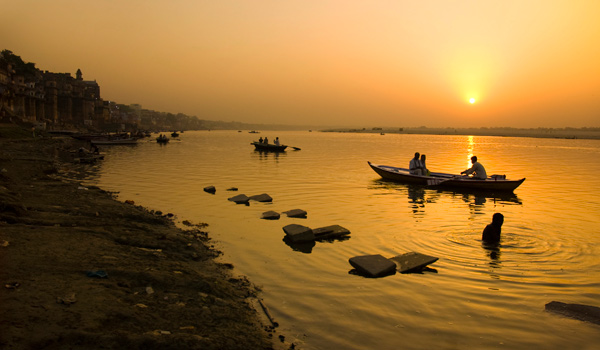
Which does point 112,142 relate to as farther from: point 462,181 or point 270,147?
point 462,181

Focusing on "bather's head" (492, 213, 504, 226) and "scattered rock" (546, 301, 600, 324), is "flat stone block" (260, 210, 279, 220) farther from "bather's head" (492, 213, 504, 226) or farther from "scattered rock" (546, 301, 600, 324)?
"scattered rock" (546, 301, 600, 324)

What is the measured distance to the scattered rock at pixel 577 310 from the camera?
22.5ft

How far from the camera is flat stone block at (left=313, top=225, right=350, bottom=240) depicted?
11680 mm

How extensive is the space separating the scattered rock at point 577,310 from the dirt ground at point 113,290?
5159 millimetres

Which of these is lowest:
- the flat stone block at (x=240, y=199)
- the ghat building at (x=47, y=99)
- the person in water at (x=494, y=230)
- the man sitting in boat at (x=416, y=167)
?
the flat stone block at (x=240, y=199)

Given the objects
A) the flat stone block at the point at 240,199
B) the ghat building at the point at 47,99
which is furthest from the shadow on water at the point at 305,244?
the ghat building at the point at 47,99

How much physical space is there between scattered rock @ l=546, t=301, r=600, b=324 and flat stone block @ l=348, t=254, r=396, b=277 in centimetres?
313

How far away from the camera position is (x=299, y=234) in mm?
11055

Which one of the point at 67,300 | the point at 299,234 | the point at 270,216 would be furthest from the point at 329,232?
the point at 67,300

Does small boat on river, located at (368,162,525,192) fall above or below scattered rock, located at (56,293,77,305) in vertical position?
above

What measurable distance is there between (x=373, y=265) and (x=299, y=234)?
2761 millimetres

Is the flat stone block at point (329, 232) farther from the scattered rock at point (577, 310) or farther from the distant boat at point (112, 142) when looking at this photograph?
the distant boat at point (112, 142)

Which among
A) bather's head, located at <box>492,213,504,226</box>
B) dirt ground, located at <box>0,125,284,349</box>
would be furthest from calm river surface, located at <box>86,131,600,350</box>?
dirt ground, located at <box>0,125,284,349</box>

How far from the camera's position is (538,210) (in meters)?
17.3
